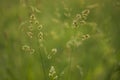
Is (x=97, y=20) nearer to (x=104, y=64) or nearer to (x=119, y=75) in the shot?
(x=104, y=64)

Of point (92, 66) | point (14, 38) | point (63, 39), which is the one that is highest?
point (14, 38)

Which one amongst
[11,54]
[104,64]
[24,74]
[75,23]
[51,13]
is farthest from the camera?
[51,13]

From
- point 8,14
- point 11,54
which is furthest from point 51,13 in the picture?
point 11,54

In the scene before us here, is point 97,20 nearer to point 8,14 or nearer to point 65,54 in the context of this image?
point 65,54

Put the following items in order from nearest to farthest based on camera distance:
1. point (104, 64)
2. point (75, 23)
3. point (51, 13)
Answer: point (75, 23), point (104, 64), point (51, 13)

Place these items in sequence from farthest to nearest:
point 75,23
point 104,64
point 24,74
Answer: point 104,64 → point 24,74 → point 75,23

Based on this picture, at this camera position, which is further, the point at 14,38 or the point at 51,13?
the point at 51,13

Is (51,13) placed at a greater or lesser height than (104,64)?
greater

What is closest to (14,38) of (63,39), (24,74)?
(63,39)

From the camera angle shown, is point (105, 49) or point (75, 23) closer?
point (75, 23)
